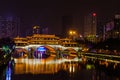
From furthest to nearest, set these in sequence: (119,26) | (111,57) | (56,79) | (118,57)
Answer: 1. (119,26)
2. (111,57)
3. (118,57)
4. (56,79)

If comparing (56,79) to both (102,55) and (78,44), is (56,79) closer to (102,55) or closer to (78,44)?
(102,55)

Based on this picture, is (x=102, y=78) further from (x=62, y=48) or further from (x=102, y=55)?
(x=62, y=48)

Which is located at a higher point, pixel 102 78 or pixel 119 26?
pixel 119 26

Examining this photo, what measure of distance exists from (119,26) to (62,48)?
86.2ft

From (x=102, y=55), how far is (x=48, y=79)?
1872 inches

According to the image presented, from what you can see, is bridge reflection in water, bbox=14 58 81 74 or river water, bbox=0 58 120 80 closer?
river water, bbox=0 58 120 80

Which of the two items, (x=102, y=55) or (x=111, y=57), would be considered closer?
(x=111, y=57)

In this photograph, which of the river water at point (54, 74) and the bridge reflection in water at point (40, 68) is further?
the bridge reflection in water at point (40, 68)

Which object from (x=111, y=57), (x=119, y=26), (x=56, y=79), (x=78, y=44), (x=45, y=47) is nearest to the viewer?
(x=56, y=79)

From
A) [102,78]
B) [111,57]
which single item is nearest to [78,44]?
[111,57]

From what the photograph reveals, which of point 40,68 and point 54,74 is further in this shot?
point 40,68

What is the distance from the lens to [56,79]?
119 feet

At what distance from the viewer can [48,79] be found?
36312mm

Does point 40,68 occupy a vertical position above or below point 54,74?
below
